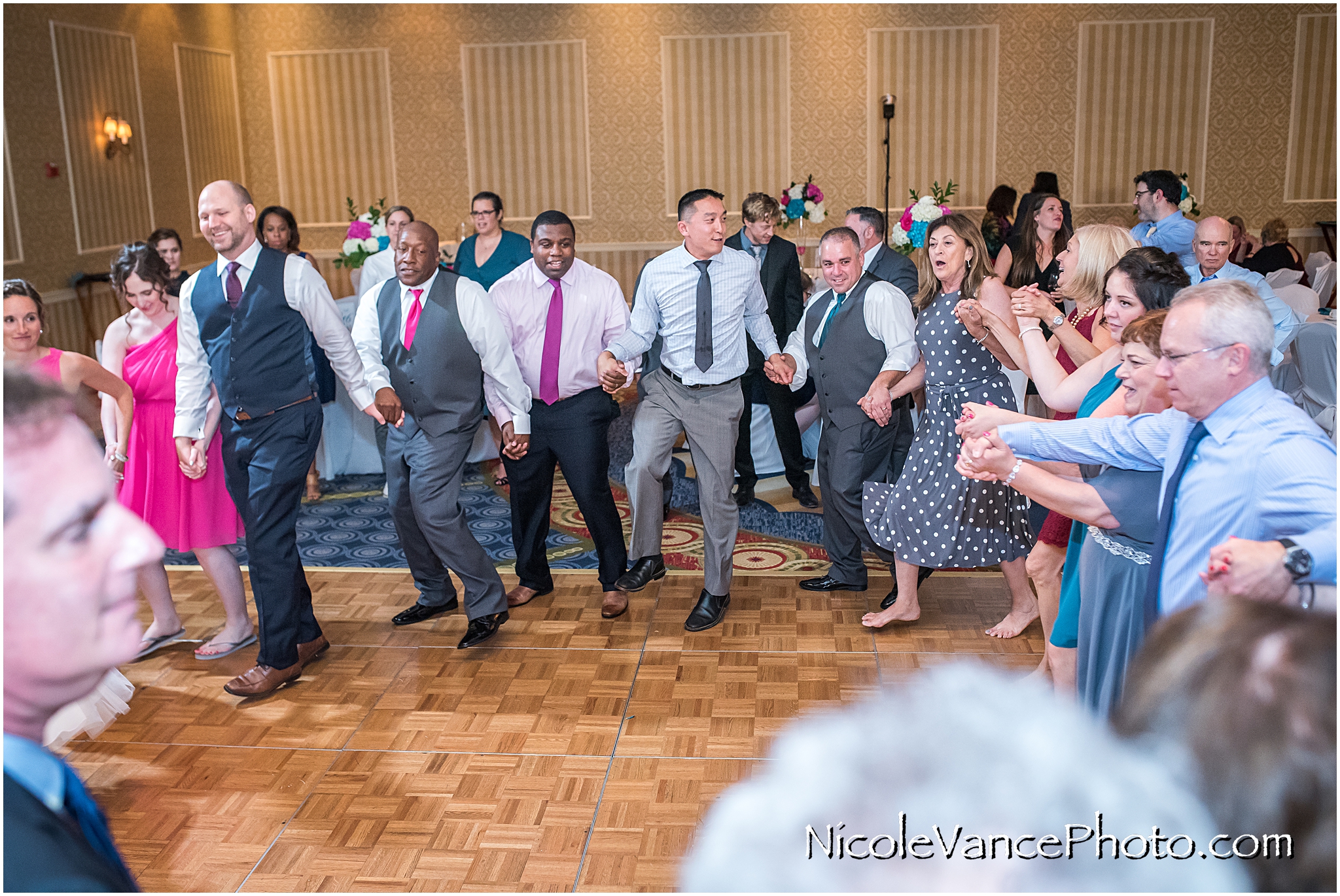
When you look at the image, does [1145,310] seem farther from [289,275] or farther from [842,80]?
[842,80]

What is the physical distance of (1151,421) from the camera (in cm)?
207

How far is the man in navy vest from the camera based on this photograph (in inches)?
127

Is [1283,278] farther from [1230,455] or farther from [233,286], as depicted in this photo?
[233,286]

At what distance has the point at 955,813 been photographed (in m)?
0.52

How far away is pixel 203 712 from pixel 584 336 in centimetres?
181

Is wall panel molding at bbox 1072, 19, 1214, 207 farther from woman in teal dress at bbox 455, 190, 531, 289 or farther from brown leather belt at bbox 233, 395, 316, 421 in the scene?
brown leather belt at bbox 233, 395, 316, 421

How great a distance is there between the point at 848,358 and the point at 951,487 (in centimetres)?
64

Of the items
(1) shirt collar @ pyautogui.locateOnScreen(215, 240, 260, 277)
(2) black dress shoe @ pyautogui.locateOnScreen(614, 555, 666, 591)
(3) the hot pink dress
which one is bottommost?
(2) black dress shoe @ pyautogui.locateOnScreen(614, 555, 666, 591)

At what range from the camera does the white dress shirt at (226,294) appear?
3.27 metres

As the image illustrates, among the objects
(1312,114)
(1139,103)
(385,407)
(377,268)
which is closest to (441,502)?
(385,407)

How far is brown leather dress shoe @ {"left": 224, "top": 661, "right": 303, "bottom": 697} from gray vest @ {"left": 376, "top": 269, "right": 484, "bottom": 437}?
925mm

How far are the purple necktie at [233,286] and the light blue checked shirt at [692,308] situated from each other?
1.29 metres

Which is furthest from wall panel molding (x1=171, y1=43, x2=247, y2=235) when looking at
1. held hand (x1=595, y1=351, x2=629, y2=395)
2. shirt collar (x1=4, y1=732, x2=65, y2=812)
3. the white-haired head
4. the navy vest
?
the white-haired head

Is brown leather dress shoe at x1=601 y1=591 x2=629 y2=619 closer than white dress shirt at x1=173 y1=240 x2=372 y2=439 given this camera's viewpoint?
No
